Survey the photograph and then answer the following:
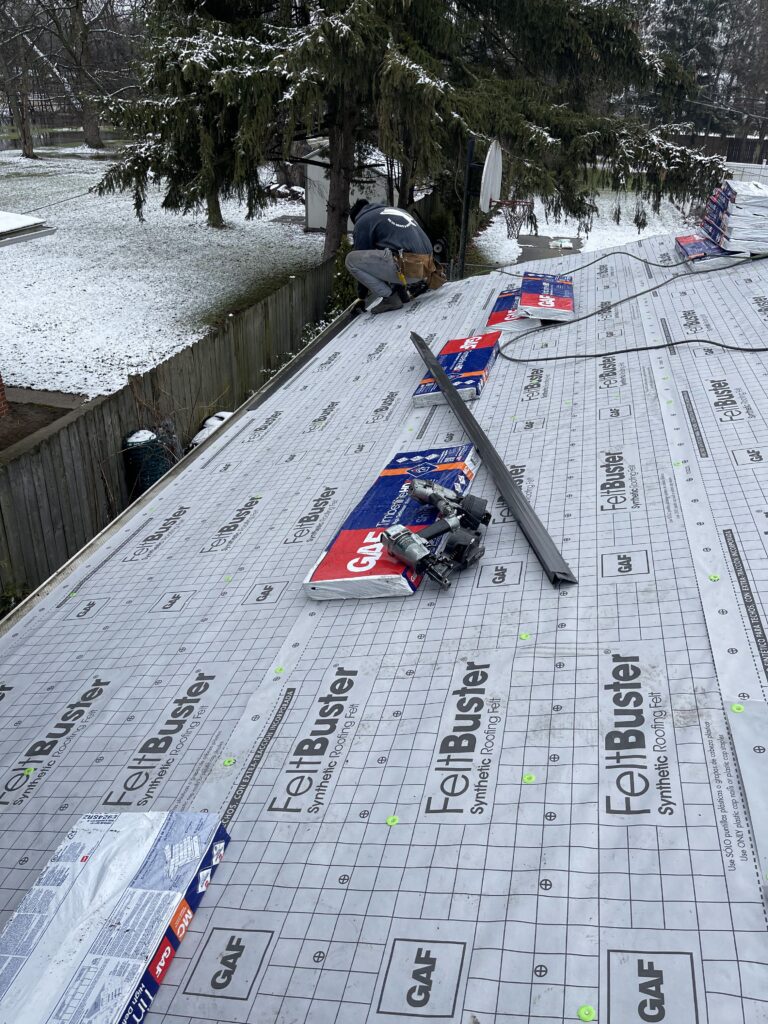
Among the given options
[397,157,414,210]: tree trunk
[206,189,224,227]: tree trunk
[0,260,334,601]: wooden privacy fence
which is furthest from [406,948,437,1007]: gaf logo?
[206,189,224,227]: tree trunk

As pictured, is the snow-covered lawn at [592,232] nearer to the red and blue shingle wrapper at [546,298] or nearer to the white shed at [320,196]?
the white shed at [320,196]

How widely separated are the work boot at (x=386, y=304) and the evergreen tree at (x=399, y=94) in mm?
3281

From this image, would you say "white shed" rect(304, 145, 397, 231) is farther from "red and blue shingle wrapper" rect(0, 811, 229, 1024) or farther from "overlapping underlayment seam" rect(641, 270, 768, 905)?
"red and blue shingle wrapper" rect(0, 811, 229, 1024)

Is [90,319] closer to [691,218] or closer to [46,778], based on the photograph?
[46,778]

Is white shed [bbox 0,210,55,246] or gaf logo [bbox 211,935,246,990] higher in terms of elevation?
white shed [bbox 0,210,55,246]

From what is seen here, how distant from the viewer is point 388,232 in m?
6.70

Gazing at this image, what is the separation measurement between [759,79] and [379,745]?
112ft

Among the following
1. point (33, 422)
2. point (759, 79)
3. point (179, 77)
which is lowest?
point (33, 422)

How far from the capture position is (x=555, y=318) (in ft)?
16.9

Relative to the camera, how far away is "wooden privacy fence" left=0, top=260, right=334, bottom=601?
443 centimetres

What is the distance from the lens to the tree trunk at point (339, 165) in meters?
10.1

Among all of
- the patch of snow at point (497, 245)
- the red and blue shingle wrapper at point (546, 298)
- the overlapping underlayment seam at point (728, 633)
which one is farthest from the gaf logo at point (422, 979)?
the patch of snow at point (497, 245)

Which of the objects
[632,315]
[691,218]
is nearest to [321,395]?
[632,315]

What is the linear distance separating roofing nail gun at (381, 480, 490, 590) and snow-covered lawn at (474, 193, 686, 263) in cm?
1087
